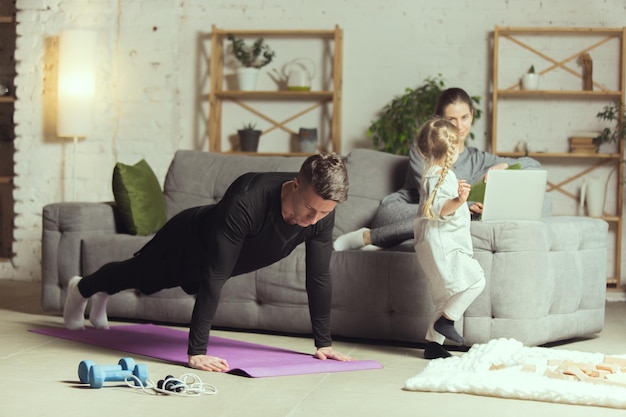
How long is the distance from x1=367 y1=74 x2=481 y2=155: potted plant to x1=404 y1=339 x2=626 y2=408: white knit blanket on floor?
2722 mm

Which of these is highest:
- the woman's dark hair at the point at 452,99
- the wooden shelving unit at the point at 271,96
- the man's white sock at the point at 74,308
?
the wooden shelving unit at the point at 271,96

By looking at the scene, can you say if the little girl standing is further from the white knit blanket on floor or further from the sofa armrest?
the sofa armrest

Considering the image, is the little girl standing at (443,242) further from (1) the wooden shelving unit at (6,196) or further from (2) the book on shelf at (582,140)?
(1) the wooden shelving unit at (6,196)

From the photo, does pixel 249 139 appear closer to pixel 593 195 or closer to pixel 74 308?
pixel 593 195

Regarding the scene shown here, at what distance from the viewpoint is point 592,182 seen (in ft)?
20.2

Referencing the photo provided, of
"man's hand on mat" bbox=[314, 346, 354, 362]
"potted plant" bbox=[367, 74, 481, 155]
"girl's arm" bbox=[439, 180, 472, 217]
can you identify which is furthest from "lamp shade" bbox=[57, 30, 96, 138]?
"girl's arm" bbox=[439, 180, 472, 217]

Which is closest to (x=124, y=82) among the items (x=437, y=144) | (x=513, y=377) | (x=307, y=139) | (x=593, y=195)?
(x=307, y=139)

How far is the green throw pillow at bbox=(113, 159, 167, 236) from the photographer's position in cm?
461

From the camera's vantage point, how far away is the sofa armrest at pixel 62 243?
4559mm

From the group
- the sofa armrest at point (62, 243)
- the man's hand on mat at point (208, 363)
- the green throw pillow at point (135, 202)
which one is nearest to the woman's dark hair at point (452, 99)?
the green throw pillow at point (135, 202)

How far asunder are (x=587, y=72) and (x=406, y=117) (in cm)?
128

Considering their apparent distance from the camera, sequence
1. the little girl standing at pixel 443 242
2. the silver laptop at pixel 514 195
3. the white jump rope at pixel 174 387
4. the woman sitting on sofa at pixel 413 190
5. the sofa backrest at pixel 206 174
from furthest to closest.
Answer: the sofa backrest at pixel 206 174, the woman sitting on sofa at pixel 413 190, the silver laptop at pixel 514 195, the little girl standing at pixel 443 242, the white jump rope at pixel 174 387

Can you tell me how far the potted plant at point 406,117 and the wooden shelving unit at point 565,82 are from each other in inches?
11.8

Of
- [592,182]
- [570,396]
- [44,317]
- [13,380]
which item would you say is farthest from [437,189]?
[592,182]
